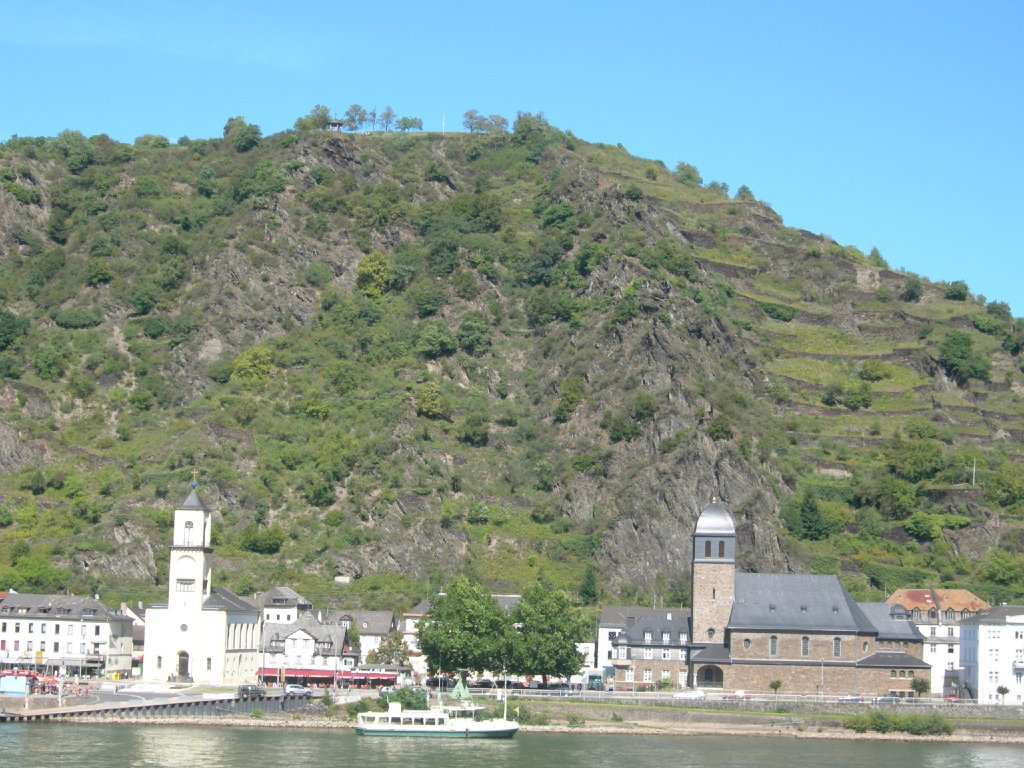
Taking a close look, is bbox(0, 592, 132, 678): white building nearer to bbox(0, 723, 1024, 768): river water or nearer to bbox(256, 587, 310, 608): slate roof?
bbox(256, 587, 310, 608): slate roof

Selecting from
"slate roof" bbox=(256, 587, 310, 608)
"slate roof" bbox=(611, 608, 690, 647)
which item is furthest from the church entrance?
"slate roof" bbox=(256, 587, 310, 608)

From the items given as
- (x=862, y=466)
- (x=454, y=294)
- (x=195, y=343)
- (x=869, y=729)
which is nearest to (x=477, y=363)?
(x=454, y=294)

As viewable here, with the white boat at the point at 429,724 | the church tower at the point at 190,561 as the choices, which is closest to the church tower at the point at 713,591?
the white boat at the point at 429,724

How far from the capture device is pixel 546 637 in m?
105

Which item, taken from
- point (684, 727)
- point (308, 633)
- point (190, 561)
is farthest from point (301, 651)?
point (684, 727)

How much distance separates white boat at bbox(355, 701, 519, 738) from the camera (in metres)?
90.6

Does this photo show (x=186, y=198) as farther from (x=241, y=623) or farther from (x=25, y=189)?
(x=241, y=623)

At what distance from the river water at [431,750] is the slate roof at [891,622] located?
1575cm

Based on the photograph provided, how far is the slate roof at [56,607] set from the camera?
117562mm

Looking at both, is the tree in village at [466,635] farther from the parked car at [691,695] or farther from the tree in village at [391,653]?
the parked car at [691,695]

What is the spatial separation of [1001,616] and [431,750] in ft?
141

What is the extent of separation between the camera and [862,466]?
5856 inches

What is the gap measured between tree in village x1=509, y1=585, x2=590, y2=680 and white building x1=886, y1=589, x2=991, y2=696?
2368cm

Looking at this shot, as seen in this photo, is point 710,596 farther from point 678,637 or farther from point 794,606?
point 794,606
